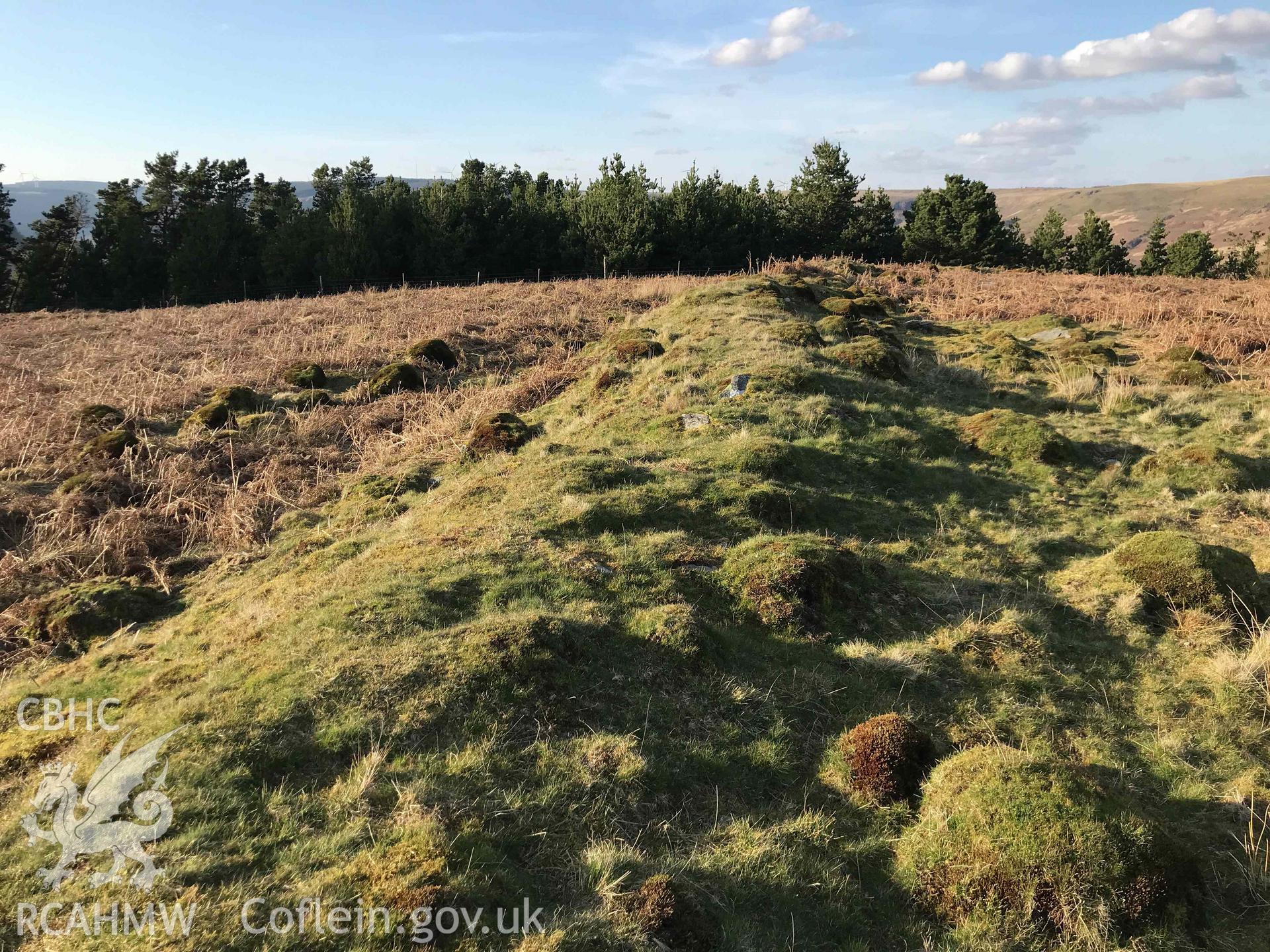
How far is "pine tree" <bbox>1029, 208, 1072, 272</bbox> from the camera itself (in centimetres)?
5788

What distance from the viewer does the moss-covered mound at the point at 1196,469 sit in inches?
485

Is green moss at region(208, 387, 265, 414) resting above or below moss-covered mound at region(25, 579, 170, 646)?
above

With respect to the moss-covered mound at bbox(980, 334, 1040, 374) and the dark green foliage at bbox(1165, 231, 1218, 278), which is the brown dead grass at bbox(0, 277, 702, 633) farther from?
the dark green foliage at bbox(1165, 231, 1218, 278)

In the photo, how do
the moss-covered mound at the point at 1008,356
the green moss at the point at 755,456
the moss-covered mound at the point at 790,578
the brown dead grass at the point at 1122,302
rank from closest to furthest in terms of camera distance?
the moss-covered mound at the point at 790,578 → the green moss at the point at 755,456 → the moss-covered mound at the point at 1008,356 → the brown dead grass at the point at 1122,302

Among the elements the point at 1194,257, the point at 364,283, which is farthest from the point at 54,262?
the point at 1194,257

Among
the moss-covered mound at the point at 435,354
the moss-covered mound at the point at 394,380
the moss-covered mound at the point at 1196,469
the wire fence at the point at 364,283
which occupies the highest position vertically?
the wire fence at the point at 364,283

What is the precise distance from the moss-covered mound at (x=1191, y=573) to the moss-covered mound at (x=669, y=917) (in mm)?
7841

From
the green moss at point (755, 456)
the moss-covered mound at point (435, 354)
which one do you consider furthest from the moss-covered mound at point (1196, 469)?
the moss-covered mound at point (435, 354)

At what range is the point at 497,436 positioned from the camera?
14.4 m

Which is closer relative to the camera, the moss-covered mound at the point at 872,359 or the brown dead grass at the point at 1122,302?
the moss-covered mound at the point at 872,359

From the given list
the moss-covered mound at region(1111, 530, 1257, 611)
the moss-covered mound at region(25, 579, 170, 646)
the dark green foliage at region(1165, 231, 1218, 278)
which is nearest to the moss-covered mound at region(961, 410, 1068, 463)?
the moss-covered mound at region(1111, 530, 1257, 611)

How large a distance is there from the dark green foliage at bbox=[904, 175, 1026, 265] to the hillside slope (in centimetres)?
4253

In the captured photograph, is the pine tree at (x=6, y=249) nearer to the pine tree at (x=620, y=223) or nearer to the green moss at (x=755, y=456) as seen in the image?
the pine tree at (x=620, y=223)

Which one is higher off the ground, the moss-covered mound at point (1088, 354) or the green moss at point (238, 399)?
the moss-covered mound at point (1088, 354)
